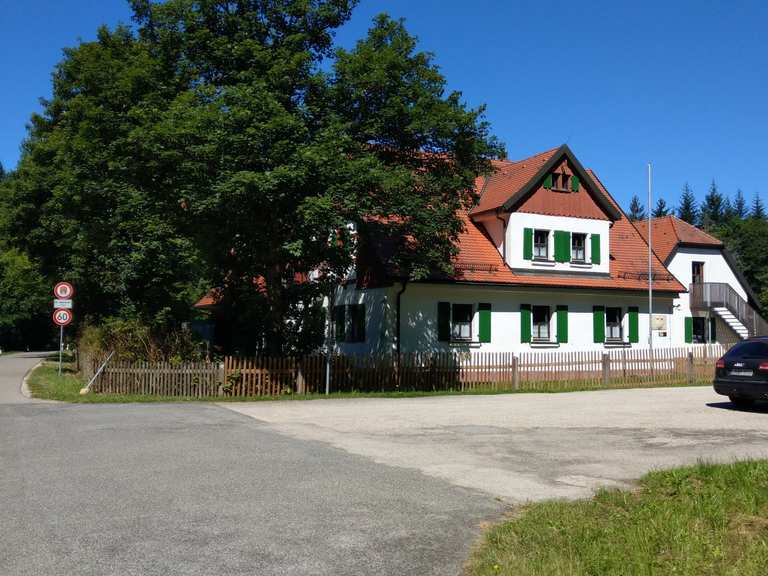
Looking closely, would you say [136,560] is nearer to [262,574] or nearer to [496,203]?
[262,574]

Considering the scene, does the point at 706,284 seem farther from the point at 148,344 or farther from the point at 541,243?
the point at 148,344

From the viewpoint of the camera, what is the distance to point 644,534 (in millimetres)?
5707

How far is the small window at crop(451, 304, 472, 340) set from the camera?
93.4ft

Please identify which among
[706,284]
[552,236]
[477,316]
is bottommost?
[477,316]

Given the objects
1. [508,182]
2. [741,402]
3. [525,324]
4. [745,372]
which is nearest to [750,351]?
[745,372]

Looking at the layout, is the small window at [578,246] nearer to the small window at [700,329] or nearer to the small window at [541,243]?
the small window at [541,243]

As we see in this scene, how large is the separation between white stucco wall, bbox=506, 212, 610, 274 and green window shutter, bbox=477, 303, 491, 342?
2.36 meters

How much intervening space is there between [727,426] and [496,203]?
1797 centimetres

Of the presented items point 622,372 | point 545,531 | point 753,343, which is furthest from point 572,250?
point 545,531

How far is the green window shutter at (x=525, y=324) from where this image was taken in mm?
29578

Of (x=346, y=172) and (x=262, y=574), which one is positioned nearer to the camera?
(x=262, y=574)

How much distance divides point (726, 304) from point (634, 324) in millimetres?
8071

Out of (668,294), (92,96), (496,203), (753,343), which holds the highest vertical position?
(92,96)

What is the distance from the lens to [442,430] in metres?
13.3
